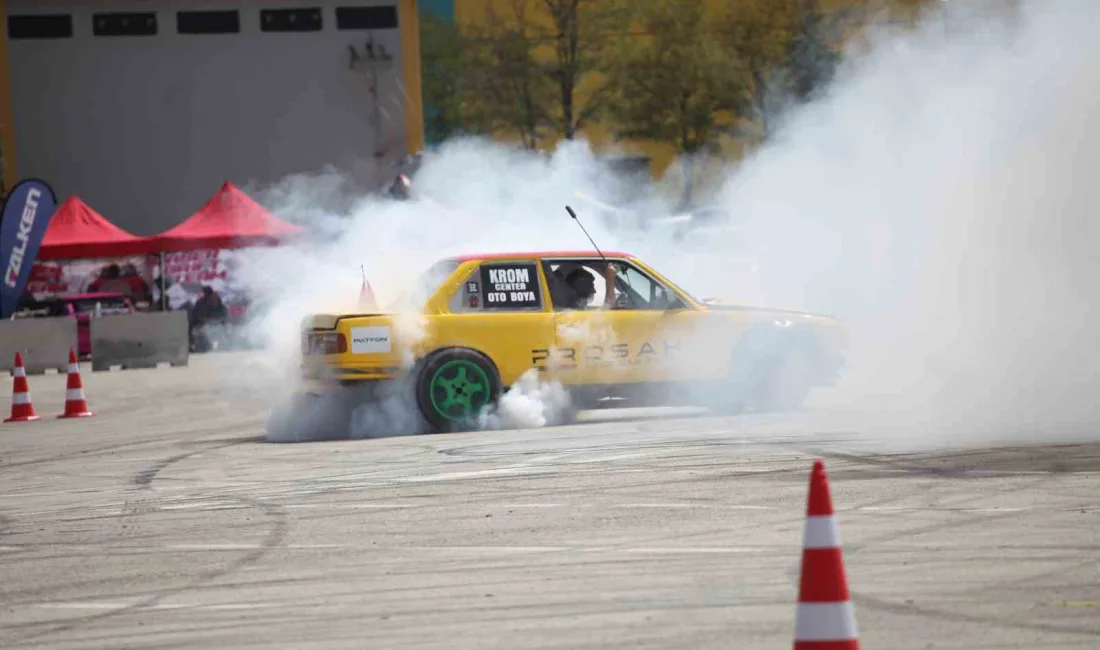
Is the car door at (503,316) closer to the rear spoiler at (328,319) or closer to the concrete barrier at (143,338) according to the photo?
the rear spoiler at (328,319)

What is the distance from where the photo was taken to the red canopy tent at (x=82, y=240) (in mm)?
31453

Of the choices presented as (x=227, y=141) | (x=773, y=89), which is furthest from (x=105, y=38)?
(x=773, y=89)

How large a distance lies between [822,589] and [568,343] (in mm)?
8575

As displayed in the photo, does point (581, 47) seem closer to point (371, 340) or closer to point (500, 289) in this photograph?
point (500, 289)

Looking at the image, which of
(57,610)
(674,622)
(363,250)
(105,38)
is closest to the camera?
(674,622)

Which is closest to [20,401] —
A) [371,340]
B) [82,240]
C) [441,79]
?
[371,340]

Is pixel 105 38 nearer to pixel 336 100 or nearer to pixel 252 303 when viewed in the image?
pixel 336 100

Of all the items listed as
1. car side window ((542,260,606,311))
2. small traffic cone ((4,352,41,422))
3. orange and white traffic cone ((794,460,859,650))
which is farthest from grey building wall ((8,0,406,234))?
orange and white traffic cone ((794,460,859,650))

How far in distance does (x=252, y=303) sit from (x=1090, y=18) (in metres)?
20.4

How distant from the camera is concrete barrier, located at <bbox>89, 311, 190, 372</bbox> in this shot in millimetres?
27406

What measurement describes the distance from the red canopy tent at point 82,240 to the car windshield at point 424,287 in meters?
19.1

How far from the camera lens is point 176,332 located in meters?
27.7

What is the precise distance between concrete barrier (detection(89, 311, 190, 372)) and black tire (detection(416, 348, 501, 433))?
50.5ft

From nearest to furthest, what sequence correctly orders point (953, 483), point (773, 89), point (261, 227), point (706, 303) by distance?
point (953, 483), point (706, 303), point (261, 227), point (773, 89)
